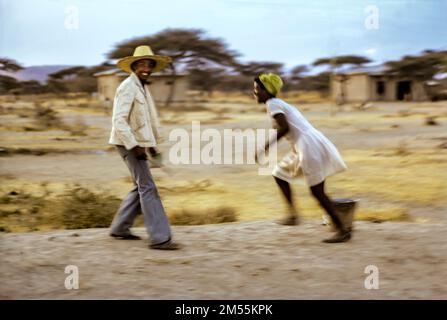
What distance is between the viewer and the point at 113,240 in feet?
16.6

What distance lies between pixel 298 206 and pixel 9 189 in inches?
152

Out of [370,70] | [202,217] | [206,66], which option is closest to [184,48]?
[206,66]

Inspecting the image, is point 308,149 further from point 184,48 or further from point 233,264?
point 184,48

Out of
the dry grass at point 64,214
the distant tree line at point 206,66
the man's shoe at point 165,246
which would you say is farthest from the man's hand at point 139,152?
the distant tree line at point 206,66

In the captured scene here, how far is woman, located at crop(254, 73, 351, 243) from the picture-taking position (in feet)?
16.6

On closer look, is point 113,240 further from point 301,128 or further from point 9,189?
point 9,189

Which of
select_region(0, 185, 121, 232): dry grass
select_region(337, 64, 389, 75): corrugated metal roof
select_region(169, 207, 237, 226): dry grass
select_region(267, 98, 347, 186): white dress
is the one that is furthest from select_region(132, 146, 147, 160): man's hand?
select_region(337, 64, 389, 75): corrugated metal roof

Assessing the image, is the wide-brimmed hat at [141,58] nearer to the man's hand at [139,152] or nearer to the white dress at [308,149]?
the man's hand at [139,152]

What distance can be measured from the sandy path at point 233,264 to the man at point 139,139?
0.55 feet

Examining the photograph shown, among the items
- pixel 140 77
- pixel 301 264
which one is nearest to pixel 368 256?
pixel 301 264

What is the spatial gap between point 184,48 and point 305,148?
91.0 ft

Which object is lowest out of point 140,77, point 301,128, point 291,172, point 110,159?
point 110,159

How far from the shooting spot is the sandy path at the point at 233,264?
392cm

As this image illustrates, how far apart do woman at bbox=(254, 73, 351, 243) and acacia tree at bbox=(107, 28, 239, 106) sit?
993 inches
